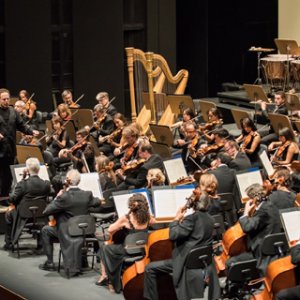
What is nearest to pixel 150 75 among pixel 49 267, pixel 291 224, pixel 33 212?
pixel 33 212

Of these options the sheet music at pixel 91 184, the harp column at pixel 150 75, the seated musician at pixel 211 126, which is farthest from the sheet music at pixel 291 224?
the harp column at pixel 150 75

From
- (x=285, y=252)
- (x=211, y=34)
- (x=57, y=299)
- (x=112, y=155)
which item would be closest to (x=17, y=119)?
(x=112, y=155)

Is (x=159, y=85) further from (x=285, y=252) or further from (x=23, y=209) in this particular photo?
(x=285, y=252)

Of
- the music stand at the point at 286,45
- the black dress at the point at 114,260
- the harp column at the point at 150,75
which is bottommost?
the black dress at the point at 114,260

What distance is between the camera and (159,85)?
1542 cm

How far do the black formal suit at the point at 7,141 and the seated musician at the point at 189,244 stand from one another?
12.0 ft

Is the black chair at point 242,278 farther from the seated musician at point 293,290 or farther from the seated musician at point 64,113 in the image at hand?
the seated musician at point 64,113

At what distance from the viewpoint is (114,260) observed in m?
9.35

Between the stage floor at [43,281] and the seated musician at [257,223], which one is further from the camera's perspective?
the stage floor at [43,281]

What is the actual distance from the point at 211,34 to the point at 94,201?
984cm

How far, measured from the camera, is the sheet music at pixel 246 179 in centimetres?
1021

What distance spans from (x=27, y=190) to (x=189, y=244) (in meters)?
2.51

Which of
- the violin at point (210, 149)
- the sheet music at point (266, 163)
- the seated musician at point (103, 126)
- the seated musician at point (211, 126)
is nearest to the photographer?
the sheet music at point (266, 163)

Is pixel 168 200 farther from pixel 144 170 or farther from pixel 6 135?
pixel 6 135
